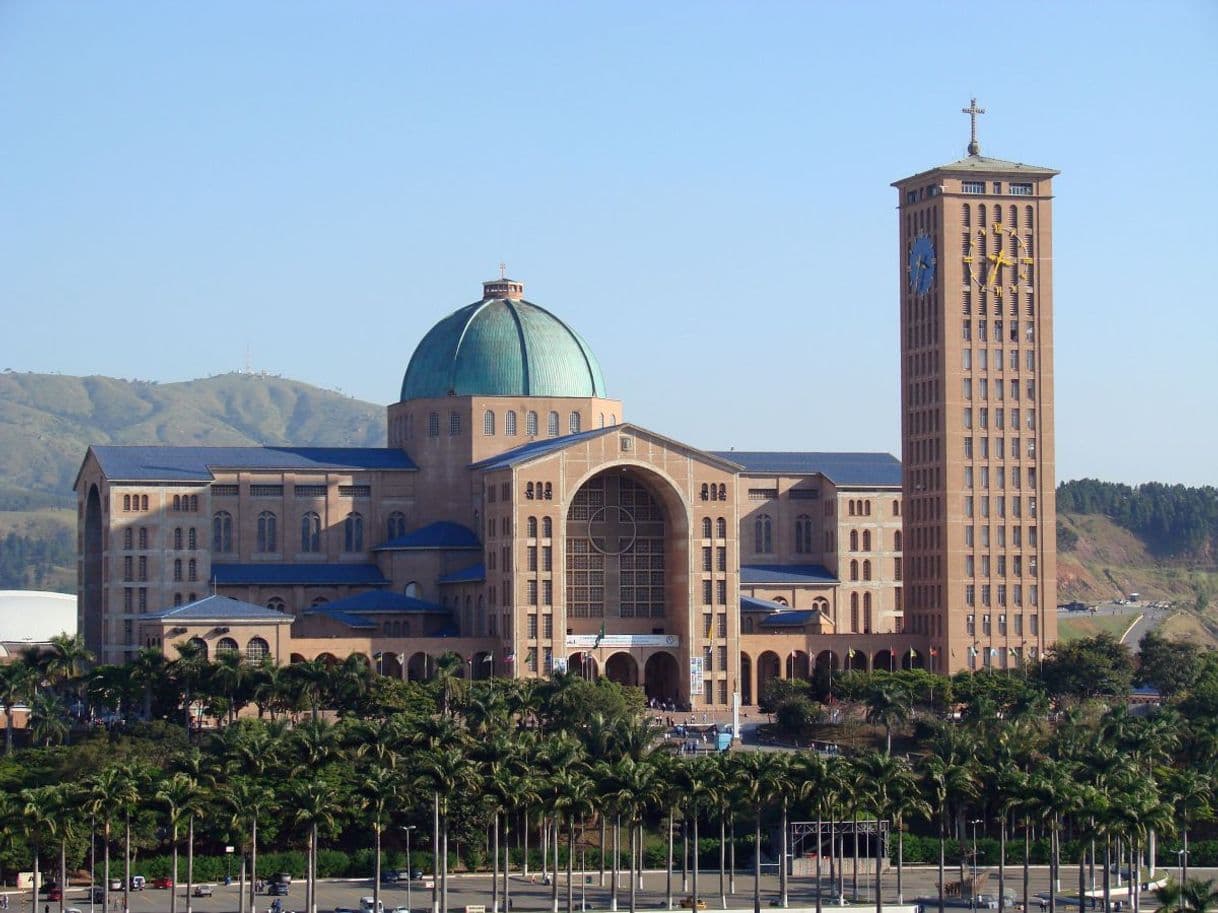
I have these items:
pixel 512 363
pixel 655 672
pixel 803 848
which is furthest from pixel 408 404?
pixel 803 848

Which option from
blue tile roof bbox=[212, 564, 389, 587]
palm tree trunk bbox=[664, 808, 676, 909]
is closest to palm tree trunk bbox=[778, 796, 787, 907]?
palm tree trunk bbox=[664, 808, 676, 909]

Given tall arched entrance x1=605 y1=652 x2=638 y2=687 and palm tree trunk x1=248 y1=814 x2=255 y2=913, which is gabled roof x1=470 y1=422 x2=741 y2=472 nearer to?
tall arched entrance x1=605 y1=652 x2=638 y2=687

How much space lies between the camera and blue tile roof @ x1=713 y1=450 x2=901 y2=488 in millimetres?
164125

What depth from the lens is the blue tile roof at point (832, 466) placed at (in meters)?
164

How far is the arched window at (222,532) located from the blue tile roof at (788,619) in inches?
1206

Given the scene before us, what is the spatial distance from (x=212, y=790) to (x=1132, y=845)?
1370 inches

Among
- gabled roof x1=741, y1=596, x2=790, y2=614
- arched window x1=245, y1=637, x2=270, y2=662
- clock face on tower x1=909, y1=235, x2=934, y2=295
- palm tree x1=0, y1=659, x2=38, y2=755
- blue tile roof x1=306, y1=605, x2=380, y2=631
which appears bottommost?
palm tree x1=0, y1=659, x2=38, y2=755

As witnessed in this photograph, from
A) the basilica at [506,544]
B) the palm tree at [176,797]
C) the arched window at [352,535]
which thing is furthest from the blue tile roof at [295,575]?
the palm tree at [176,797]

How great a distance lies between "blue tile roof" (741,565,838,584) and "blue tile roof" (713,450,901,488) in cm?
547

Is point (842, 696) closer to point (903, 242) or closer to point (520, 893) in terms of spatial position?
point (903, 242)

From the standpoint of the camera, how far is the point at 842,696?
460 ft

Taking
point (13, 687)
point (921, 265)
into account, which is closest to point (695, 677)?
point (921, 265)

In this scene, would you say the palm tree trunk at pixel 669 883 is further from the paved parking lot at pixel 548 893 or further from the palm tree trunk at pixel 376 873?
the palm tree trunk at pixel 376 873

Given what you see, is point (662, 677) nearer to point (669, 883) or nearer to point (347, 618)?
point (347, 618)
